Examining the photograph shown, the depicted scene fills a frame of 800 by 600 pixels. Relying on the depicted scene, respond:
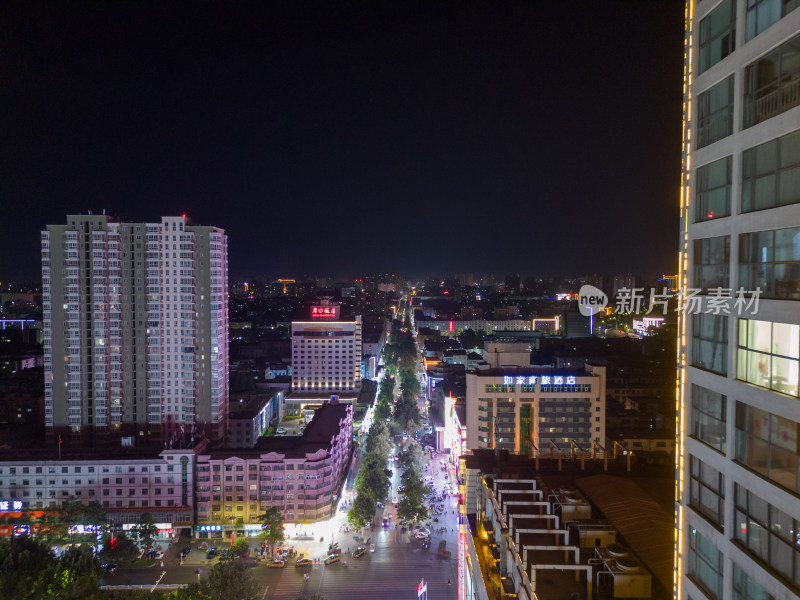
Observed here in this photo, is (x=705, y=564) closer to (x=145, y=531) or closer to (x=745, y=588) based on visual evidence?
(x=745, y=588)

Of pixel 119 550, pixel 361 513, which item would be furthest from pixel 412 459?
pixel 119 550

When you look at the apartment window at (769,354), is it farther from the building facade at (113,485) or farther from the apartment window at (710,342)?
the building facade at (113,485)

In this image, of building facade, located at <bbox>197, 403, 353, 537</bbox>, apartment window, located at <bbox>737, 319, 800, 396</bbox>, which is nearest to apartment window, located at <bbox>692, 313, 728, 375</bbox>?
apartment window, located at <bbox>737, 319, 800, 396</bbox>

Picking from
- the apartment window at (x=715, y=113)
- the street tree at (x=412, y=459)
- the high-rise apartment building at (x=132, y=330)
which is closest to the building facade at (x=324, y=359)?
the street tree at (x=412, y=459)

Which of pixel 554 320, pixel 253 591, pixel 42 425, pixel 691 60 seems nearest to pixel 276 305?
pixel 554 320

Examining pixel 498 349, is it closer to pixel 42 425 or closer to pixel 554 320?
pixel 42 425

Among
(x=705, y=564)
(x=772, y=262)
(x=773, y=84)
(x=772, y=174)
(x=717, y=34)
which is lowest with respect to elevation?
(x=705, y=564)

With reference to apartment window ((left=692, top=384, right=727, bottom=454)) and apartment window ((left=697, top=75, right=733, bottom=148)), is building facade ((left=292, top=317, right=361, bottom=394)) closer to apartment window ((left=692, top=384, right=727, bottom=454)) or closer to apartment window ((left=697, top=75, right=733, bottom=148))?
apartment window ((left=692, top=384, right=727, bottom=454))
